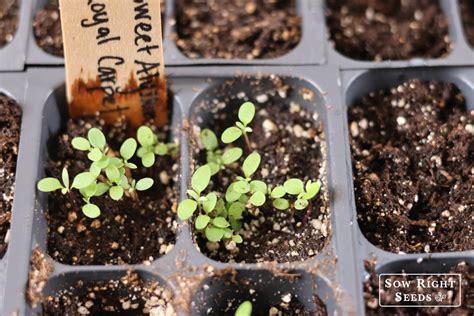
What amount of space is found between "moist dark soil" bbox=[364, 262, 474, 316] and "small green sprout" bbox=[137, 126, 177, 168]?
472 millimetres

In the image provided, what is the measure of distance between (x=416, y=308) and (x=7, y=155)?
87 cm

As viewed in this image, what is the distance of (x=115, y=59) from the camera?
1.46m

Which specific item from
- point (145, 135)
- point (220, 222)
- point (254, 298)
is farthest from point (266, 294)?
point (145, 135)

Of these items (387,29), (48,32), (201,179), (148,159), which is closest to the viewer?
(201,179)

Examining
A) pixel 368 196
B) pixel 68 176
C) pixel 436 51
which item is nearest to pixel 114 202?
pixel 68 176

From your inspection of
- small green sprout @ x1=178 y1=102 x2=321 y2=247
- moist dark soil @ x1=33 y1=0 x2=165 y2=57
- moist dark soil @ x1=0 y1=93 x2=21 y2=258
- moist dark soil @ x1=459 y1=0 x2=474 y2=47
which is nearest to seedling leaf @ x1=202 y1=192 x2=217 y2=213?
small green sprout @ x1=178 y1=102 x2=321 y2=247

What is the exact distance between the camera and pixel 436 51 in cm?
170

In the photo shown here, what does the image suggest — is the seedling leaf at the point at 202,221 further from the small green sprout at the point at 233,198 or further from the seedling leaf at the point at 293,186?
the seedling leaf at the point at 293,186

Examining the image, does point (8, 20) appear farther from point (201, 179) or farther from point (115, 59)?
point (201, 179)

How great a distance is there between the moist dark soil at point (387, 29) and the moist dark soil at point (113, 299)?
2.41 feet

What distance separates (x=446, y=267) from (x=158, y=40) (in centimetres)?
72

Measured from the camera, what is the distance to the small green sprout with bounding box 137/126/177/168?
56.9 inches

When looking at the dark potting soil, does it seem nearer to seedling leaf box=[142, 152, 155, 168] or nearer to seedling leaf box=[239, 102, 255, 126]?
seedling leaf box=[142, 152, 155, 168]

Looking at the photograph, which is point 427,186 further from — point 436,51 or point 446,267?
point 436,51
